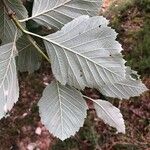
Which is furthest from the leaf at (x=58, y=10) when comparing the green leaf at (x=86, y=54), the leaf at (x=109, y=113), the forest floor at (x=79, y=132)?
the forest floor at (x=79, y=132)

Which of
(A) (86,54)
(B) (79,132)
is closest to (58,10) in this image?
(A) (86,54)

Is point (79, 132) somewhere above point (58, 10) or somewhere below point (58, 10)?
below

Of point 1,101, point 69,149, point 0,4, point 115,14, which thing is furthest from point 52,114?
point 115,14

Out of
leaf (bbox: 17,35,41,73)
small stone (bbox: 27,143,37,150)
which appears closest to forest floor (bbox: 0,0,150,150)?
small stone (bbox: 27,143,37,150)

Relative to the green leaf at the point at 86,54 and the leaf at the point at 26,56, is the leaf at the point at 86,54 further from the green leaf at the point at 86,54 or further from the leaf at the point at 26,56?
the leaf at the point at 26,56

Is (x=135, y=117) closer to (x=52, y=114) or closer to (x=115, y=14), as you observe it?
(x=115, y=14)

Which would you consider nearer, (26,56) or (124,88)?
(124,88)

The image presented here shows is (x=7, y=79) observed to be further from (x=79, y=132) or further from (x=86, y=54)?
(x=79, y=132)
